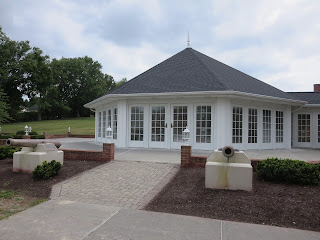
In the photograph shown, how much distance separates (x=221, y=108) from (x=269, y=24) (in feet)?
17.6

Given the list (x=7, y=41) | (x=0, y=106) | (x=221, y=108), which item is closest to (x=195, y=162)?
(x=221, y=108)

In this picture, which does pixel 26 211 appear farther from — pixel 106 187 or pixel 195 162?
pixel 195 162

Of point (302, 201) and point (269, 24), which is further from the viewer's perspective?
point (269, 24)

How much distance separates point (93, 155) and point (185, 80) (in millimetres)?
5967

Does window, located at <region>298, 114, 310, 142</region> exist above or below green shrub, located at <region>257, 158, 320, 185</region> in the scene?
above

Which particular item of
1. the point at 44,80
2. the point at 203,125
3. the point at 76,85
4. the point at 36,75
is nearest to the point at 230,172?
the point at 203,125

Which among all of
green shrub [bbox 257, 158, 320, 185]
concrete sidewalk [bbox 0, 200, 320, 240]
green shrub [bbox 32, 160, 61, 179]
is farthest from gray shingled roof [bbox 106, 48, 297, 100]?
concrete sidewalk [bbox 0, 200, 320, 240]

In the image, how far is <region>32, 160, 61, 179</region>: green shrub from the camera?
6.07 m

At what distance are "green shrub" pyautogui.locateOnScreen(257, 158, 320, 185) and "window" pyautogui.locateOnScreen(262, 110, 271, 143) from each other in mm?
6563

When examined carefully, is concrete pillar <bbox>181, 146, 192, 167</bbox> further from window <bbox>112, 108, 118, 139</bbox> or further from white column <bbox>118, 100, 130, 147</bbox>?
window <bbox>112, 108, 118, 139</bbox>

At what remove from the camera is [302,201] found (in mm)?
4371

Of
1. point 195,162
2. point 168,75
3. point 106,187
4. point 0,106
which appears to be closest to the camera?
point 106,187

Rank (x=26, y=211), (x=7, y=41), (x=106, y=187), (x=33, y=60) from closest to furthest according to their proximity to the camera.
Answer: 1. (x=26, y=211)
2. (x=106, y=187)
3. (x=7, y=41)
4. (x=33, y=60)

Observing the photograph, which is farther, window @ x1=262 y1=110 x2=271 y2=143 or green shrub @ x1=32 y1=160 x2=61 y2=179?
window @ x1=262 y1=110 x2=271 y2=143
